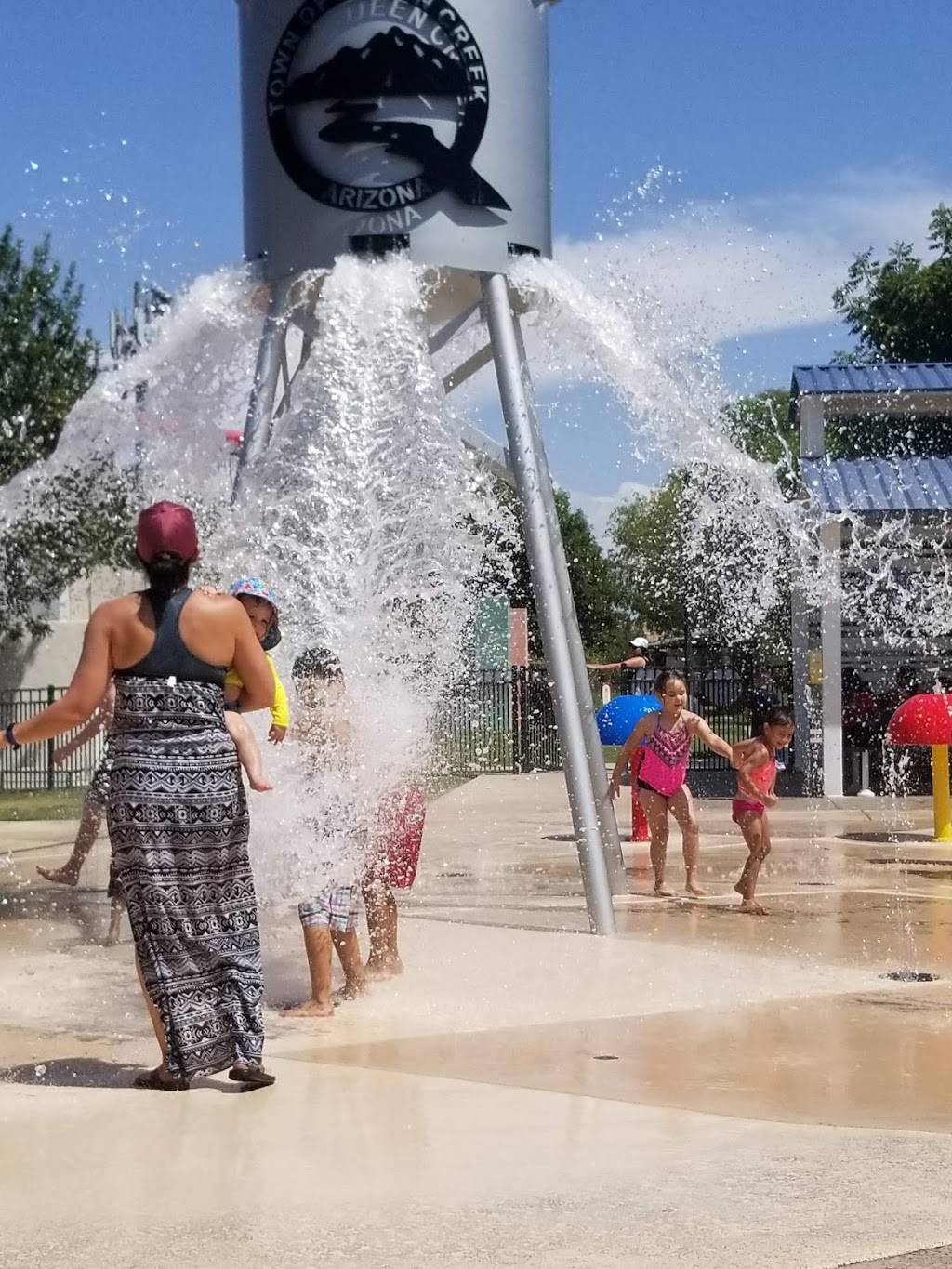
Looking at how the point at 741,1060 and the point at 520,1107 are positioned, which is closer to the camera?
the point at 520,1107

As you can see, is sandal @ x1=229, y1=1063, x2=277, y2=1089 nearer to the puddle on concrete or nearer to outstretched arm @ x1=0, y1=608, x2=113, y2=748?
the puddle on concrete

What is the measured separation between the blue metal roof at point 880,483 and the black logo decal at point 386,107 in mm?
10180

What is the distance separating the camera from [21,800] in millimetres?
20469

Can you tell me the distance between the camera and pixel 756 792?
33.4 feet

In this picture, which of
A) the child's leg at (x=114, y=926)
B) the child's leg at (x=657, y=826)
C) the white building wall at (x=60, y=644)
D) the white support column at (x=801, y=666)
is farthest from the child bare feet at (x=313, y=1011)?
the white building wall at (x=60, y=644)

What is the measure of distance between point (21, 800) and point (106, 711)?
1414 centimetres

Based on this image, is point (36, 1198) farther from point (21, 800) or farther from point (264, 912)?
point (21, 800)

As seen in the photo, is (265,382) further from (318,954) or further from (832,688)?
(832,688)

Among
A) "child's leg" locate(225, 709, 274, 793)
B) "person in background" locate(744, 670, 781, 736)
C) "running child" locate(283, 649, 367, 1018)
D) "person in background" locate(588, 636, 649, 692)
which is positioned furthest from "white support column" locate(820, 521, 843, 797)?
"child's leg" locate(225, 709, 274, 793)

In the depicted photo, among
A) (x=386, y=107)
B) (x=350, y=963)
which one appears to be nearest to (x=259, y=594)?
(x=350, y=963)

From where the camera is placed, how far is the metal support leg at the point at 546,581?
8.91 m

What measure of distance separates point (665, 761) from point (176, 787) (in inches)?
240

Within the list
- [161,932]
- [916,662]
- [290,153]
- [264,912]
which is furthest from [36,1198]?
[916,662]

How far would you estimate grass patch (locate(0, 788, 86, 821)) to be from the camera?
58.0 ft
